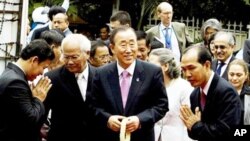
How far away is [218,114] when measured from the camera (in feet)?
15.1

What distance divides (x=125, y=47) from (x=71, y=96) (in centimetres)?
71

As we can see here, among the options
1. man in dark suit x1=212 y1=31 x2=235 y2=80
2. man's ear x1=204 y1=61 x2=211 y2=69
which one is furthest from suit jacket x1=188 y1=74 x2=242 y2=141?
man in dark suit x1=212 y1=31 x2=235 y2=80

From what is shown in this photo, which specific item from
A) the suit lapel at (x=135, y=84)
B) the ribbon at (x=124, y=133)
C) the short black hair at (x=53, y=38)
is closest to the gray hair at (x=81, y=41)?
the suit lapel at (x=135, y=84)

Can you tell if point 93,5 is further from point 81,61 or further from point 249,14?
point 81,61

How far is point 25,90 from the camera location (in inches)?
190

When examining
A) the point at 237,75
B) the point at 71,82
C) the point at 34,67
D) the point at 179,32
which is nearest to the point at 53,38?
the point at 71,82

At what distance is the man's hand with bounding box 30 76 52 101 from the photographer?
5.09m

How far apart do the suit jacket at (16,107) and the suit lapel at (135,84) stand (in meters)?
0.74

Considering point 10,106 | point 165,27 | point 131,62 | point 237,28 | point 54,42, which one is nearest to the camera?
point 10,106

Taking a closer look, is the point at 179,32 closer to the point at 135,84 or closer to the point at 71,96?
the point at 71,96

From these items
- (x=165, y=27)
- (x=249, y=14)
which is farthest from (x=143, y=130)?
(x=249, y=14)

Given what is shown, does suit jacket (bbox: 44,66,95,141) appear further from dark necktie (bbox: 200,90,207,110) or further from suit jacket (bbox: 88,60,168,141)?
dark necktie (bbox: 200,90,207,110)

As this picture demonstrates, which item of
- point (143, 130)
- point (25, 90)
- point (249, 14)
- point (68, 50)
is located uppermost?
point (249, 14)

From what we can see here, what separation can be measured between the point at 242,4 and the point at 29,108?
52.0ft
